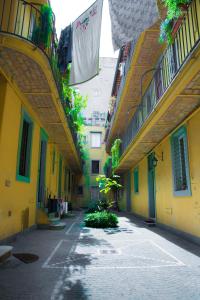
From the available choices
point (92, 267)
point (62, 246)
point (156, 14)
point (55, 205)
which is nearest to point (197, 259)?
point (92, 267)

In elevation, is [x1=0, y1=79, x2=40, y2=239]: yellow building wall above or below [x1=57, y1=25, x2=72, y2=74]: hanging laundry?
below

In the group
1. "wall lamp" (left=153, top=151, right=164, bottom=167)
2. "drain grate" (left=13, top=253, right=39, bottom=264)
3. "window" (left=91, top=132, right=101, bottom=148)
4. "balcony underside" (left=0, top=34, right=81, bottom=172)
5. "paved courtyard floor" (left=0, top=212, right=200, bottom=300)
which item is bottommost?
"paved courtyard floor" (left=0, top=212, right=200, bottom=300)

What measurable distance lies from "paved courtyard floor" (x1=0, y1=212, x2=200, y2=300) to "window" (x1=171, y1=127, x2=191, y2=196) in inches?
82.8

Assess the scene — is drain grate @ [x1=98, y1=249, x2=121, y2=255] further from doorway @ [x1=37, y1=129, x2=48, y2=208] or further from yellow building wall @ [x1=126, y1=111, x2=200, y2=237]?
doorway @ [x1=37, y1=129, x2=48, y2=208]

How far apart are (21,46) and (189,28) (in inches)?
153

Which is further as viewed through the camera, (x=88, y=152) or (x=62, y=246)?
(x=88, y=152)

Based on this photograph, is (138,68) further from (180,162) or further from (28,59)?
(28,59)

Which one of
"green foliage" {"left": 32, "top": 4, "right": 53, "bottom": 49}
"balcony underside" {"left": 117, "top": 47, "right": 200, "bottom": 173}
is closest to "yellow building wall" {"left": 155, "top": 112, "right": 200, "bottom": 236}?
"balcony underside" {"left": 117, "top": 47, "right": 200, "bottom": 173}

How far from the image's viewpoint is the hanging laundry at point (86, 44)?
7.00 metres

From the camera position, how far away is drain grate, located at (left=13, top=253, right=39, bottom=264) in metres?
5.11

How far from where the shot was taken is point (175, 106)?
7156 mm

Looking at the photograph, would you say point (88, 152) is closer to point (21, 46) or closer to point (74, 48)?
point (74, 48)

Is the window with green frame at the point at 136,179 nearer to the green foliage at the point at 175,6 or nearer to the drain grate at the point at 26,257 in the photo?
the drain grate at the point at 26,257

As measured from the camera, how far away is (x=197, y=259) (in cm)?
543
